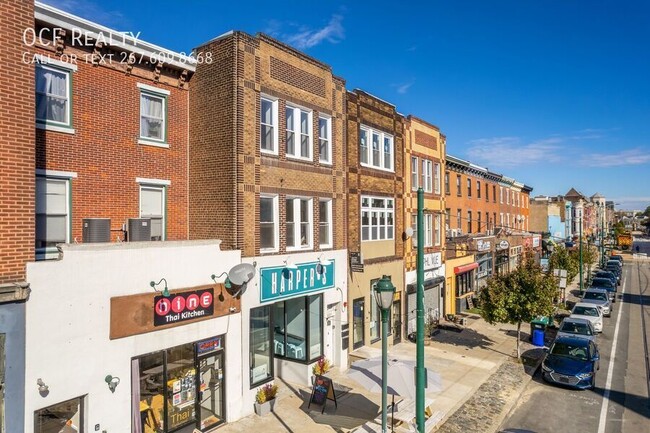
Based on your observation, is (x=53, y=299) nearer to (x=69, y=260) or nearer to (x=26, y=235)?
(x=69, y=260)

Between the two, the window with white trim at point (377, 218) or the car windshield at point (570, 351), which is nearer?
the car windshield at point (570, 351)

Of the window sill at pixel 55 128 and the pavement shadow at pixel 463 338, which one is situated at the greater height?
the window sill at pixel 55 128

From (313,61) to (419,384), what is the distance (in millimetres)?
12592

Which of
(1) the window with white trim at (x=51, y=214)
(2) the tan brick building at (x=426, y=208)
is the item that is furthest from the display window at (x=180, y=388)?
(2) the tan brick building at (x=426, y=208)

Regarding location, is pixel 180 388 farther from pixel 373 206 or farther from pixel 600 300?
pixel 600 300

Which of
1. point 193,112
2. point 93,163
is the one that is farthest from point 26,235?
point 193,112

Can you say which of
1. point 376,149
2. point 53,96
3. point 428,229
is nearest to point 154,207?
point 53,96

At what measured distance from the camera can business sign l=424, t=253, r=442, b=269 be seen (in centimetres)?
2566

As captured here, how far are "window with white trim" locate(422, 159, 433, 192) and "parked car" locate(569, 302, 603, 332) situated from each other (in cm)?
1116

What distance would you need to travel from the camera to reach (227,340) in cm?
1363

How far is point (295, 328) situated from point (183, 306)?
5.97 meters

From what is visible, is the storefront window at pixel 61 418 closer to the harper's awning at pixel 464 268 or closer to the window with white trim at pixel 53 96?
the window with white trim at pixel 53 96

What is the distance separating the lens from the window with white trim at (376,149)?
21312 millimetres

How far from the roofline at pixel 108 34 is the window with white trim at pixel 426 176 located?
15.9 metres
